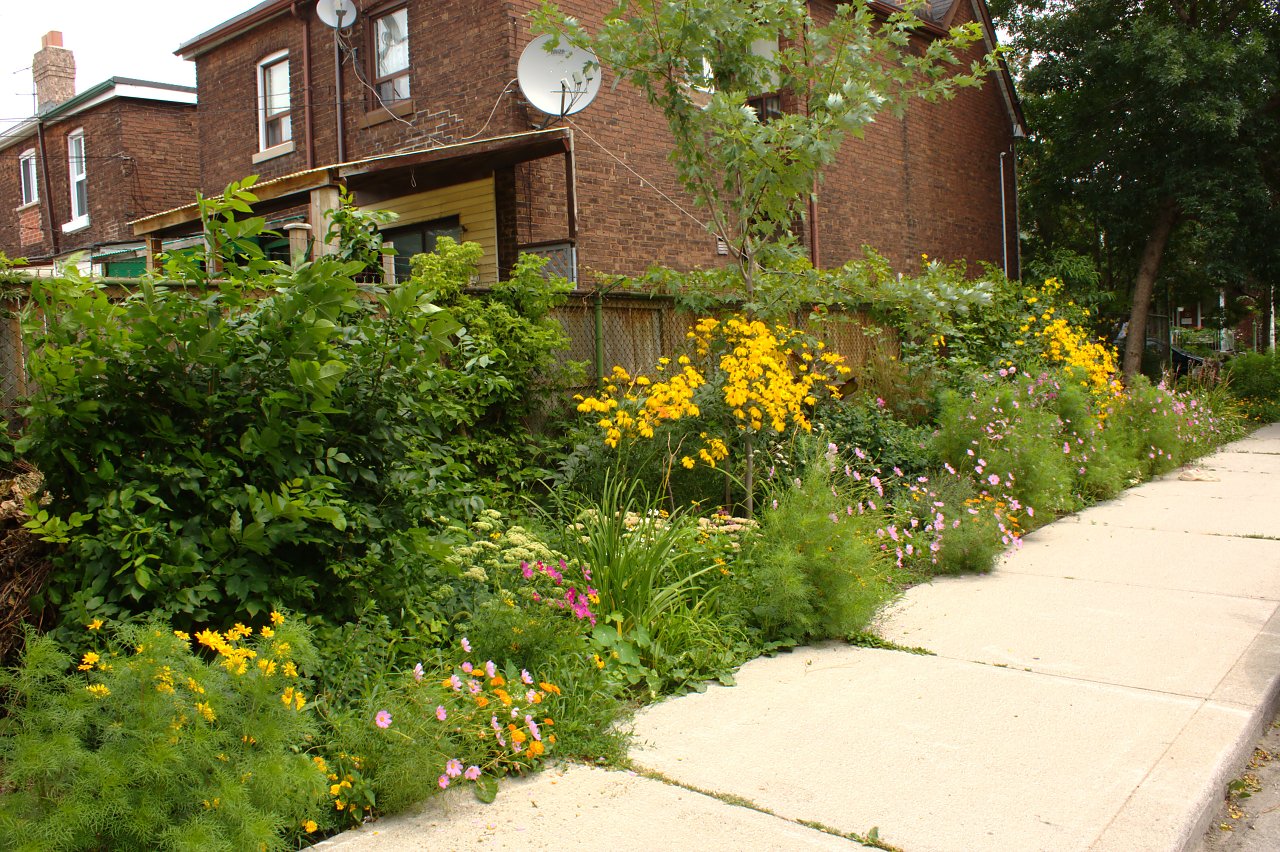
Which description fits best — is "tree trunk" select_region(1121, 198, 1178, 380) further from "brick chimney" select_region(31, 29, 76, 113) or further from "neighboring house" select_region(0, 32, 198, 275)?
"brick chimney" select_region(31, 29, 76, 113)

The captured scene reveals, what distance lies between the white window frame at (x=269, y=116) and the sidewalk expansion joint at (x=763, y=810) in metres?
14.5

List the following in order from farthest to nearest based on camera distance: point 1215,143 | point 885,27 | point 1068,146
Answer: point 1068,146 → point 1215,143 → point 885,27

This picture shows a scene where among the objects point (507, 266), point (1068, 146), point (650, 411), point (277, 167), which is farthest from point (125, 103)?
point (1068, 146)

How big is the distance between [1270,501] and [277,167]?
47.0 feet

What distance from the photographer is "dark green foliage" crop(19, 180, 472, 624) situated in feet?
11.3

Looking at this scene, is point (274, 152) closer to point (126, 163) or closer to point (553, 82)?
point (126, 163)

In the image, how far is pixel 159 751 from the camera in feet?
8.90

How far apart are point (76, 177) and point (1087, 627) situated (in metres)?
22.2

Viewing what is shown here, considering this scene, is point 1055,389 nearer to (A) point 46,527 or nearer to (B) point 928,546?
(B) point 928,546

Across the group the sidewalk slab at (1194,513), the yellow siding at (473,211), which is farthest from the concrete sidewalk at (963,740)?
the yellow siding at (473,211)

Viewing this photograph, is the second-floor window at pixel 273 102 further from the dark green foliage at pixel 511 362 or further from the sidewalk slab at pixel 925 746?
the sidewalk slab at pixel 925 746

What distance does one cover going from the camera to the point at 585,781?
358cm

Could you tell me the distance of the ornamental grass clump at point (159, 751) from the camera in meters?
2.64

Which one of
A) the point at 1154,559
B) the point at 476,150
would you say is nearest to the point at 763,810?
the point at 1154,559
